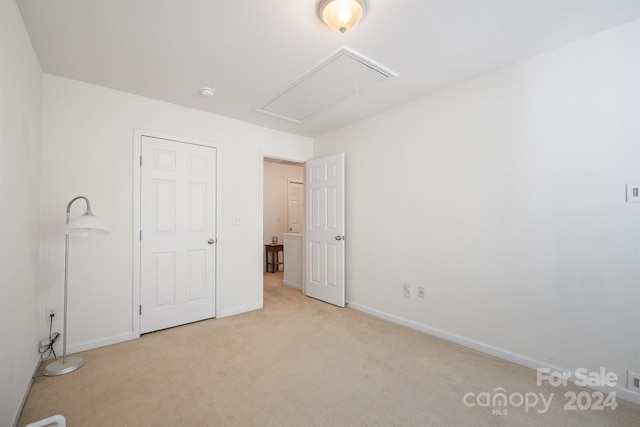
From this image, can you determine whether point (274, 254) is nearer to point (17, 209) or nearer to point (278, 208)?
point (278, 208)

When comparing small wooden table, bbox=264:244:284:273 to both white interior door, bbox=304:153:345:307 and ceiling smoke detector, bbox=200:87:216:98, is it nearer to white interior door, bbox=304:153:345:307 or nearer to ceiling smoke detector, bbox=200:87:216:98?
white interior door, bbox=304:153:345:307

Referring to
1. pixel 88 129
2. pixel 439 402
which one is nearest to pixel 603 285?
pixel 439 402

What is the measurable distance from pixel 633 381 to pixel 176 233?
3.98 metres

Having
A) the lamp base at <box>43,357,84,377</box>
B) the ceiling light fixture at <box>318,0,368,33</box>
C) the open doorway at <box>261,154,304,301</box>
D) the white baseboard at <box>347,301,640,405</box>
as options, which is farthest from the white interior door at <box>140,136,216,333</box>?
the open doorway at <box>261,154,304,301</box>

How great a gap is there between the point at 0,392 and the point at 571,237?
12.0 feet

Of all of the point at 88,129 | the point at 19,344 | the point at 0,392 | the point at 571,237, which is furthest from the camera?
the point at 88,129

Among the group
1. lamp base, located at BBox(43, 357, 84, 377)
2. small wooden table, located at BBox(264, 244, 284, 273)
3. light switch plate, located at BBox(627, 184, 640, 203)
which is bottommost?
lamp base, located at BBox(43, 357, 84, 377)

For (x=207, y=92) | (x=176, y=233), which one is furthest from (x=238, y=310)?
(x=207, y=92)

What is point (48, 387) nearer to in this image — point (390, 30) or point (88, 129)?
point (88, 129)

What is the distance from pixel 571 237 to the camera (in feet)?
6.89

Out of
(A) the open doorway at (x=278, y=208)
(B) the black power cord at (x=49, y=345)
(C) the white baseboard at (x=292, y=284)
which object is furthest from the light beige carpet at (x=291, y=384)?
(A) the open doorway at (x=278, y=208)

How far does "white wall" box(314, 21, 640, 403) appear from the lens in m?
1.92

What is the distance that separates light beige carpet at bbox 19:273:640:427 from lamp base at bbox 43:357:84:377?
0.16 ft

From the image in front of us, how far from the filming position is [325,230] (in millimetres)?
Result: 4027
